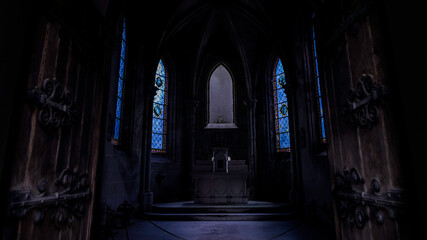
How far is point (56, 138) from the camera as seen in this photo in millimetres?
2256

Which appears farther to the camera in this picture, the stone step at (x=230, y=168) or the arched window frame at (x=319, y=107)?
the stone step at (x=230, y=168)

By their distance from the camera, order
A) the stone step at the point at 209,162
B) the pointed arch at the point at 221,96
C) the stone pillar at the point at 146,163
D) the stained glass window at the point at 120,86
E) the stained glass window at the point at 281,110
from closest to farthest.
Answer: the stained glass window at the point at 120,86, the stone pillar at the point at 146,163, the stone step at the point at 209,162, the stained glass window at the point at 281,110, the pointed arch at the point at 221,96

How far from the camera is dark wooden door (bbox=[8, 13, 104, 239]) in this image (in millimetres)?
1893

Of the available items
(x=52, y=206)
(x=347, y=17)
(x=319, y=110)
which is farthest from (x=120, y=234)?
(x=319, y=110)

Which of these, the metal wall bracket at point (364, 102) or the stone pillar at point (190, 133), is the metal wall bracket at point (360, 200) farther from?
the stone pillar at point (190, 133)

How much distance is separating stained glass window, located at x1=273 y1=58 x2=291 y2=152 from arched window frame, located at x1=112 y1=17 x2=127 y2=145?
20.8 ft

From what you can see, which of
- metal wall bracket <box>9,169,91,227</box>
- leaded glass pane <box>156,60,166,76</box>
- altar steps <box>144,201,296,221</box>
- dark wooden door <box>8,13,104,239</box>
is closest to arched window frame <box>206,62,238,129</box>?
leaded glass pane <box>156,60,166,76</box>

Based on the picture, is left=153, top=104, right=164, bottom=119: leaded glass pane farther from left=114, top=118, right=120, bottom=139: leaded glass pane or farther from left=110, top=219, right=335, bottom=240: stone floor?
left=110, top=219, right=335, bottom=240: stone floor

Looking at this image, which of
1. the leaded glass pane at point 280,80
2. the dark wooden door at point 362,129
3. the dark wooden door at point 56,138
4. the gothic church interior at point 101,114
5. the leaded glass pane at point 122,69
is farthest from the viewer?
the leaded glass pane at point 280,80

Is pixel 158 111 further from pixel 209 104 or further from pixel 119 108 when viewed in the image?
pixel 119 108

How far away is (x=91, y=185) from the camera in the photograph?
2736mm

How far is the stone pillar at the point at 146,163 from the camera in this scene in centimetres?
852

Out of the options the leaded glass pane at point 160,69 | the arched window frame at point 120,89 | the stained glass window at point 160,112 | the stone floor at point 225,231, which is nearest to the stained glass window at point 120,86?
the arched window frame at point 120,89

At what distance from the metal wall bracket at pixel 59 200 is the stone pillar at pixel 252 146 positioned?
30.6 ft
